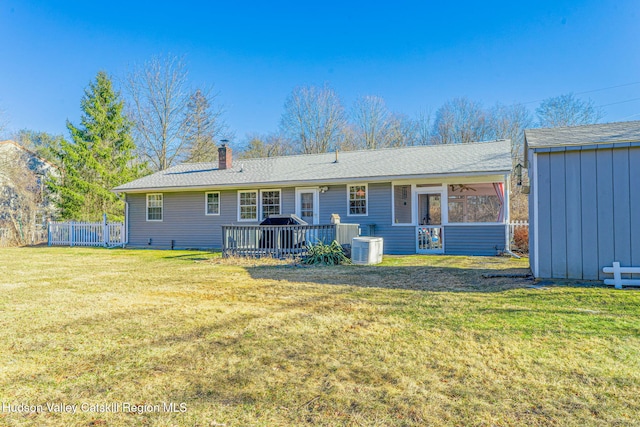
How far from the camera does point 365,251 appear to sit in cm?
941

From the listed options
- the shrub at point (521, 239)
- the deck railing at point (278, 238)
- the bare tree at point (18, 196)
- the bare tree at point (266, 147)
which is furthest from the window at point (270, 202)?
the bare tree at point (266, 147)

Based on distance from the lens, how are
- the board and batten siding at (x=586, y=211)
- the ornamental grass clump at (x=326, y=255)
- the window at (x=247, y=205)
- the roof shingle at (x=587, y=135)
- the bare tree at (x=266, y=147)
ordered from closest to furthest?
the board and batten siding at (x=586, y=211)
the roof shingle at (x=587, y=135)
the ornamental grass clump at (x=326, y=255)
the window at (x=247, y=205)
the bare tree at (x=266, y=147)

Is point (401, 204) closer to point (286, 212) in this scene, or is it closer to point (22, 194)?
point (286, 212)

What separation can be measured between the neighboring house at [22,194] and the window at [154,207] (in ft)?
22.4

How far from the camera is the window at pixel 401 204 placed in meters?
12.9

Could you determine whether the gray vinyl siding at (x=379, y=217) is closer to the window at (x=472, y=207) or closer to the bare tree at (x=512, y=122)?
the window at (x=472, y=207)

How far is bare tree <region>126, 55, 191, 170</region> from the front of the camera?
1005 inches

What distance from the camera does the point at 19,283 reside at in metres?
6.85

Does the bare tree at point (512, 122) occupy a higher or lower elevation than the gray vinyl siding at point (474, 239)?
higher

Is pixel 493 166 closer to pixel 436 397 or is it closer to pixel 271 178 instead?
pixel 271 178

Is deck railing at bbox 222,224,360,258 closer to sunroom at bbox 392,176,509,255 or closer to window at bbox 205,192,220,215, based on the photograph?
sunroom at bbox 392,176,509,255

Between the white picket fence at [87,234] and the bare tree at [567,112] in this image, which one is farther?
the bare tree at [567,112]

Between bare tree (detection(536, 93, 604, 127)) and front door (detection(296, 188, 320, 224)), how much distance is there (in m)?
20.1

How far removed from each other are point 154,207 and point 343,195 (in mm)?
8553
